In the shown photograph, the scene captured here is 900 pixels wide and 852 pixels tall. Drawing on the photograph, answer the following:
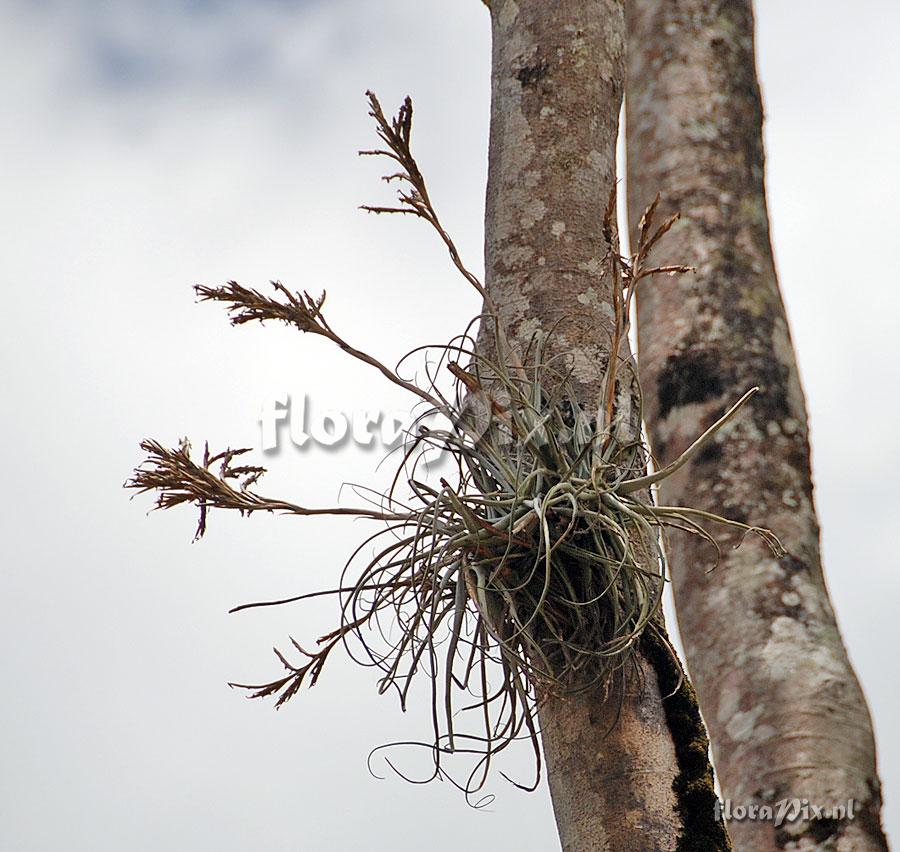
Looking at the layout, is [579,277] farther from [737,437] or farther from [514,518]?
[737,437]

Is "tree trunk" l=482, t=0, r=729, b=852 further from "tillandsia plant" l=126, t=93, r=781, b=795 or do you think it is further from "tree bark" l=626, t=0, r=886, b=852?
"tree bark" l=626, t=0, r=886, b=852

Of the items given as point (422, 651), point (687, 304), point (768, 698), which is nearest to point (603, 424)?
point (422, 651)

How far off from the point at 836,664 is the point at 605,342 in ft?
5.95

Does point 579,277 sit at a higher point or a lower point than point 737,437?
lower

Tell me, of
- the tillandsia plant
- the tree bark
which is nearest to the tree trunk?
the tillandsia plant

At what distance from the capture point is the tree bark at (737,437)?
3172 millimetres

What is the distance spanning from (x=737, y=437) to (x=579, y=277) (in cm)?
182

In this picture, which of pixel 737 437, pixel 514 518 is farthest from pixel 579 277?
pixel 737 437

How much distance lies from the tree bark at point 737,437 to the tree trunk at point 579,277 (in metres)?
1.50

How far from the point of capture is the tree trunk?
Answer: 1655mm

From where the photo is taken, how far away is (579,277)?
1.98 meters

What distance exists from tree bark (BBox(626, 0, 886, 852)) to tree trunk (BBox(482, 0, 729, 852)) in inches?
59.1

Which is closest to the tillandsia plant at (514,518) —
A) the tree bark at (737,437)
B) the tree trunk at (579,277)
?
the tree trunk at (579,277)

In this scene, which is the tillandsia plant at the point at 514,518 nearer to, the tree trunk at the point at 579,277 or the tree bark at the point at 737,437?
the tree trunk at the point at 579,277
